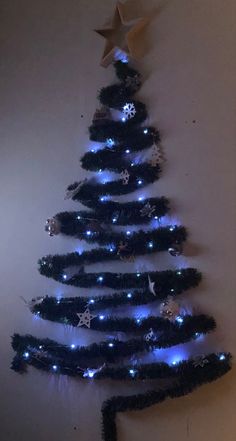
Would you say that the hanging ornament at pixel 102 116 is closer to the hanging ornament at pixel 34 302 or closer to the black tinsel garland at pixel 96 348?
the hanging ornament at pixel 34 302

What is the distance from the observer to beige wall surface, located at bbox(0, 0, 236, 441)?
1.89m

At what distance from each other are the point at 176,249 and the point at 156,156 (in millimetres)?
473

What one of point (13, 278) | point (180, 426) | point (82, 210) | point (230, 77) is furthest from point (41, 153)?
point (180, 426)

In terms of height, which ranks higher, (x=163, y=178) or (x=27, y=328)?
(x=163, y=178)

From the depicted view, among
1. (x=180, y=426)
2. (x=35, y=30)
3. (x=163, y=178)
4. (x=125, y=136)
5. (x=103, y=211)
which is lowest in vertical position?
(x=180, y=426)

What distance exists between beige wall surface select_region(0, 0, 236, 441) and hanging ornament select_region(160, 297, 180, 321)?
0.09m

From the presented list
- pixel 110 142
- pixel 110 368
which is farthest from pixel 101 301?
pixel 110 142

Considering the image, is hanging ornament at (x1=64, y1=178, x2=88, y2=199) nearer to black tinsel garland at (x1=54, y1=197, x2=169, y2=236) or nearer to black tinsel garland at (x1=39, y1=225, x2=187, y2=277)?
black tinsel garland at (x1=54, y1=197, x2=169, y2=236)

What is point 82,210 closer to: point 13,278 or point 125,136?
point 125,136

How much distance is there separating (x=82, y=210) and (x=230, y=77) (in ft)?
3.22

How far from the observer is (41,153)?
2.32 metres

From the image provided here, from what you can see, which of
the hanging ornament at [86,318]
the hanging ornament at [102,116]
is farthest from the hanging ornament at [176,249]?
the hanging ornament at [102,116]

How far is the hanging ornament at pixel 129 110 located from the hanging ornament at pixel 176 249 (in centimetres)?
69

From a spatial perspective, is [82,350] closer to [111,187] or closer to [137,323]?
[137,323]
